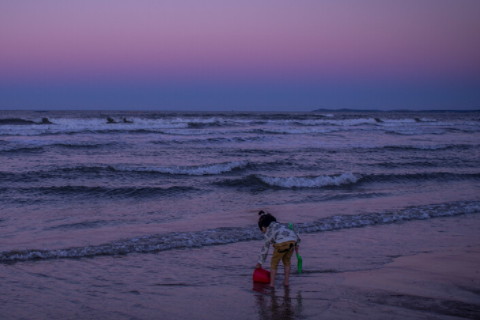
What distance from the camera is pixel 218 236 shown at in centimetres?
871

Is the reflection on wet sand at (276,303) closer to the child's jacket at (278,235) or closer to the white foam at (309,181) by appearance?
the child's jacket at (278,235)

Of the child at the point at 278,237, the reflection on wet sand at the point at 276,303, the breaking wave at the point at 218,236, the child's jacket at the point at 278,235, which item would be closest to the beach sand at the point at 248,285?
the reflection on wet sand at the point at 276,303

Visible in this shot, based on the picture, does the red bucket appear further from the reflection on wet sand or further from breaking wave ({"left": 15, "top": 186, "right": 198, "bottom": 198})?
breaking wave ({"left": 15, "top": 186, "right": 198, "bottom": 198})

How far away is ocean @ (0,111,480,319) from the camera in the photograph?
6.69 meters

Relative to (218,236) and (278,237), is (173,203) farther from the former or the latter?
(278,237)

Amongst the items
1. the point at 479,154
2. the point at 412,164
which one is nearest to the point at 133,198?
the point at 412,164

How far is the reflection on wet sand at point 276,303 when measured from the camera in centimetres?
506

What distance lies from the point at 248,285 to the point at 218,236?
2655 mm

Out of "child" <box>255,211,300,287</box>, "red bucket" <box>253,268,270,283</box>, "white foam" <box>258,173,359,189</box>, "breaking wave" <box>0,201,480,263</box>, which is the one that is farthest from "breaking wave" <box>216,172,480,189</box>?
"child" <box>255,211,300,287</box>

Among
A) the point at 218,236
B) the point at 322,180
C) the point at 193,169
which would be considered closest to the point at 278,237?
the point at 218,236

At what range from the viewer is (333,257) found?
751 centimetres

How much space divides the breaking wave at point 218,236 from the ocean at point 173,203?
0.02 m

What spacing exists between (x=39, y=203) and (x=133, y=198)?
2.24 metres

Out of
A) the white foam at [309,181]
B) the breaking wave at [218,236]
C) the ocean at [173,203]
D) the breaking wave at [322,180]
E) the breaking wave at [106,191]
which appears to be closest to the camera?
the ocean at [173,203]
